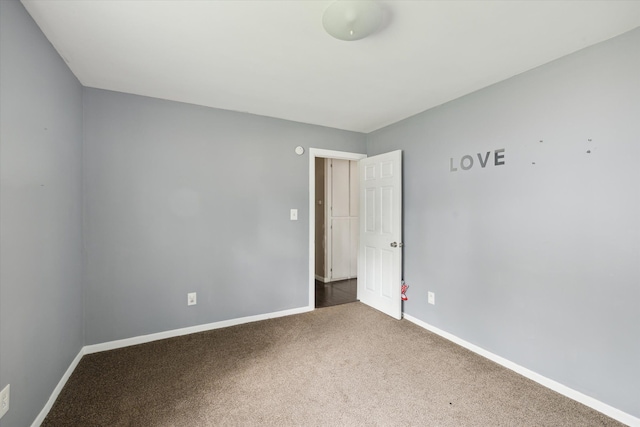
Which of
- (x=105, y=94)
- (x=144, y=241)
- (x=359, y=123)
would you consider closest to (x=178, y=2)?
(x=105, y=94)

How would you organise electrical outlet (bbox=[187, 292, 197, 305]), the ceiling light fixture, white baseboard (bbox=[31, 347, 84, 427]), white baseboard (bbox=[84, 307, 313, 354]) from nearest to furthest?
the ceiling light fixture < white baseboard (bbox=[31, 347, 84, 427]) < white baseboard (bbox=[84, 307, 313, 354]) < electrical outlet (bbox=[187, 292, 197, 305])

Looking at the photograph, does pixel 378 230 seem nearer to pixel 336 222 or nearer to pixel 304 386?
pixel 336 222

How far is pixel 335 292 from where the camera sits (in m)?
4.34

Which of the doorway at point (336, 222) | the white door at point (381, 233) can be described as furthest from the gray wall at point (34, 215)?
the doorway at point (336, 222)

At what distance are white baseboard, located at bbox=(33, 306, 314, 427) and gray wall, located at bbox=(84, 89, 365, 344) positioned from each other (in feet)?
0.18

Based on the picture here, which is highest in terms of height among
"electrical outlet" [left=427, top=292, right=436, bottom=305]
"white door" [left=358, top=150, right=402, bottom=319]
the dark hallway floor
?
"white door" [left=358, top=150, right=402, bottom=319]

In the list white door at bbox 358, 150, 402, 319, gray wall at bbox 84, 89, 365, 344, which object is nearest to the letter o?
white door at bbox 358, 150, 402, 319

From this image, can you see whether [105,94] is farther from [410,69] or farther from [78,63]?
[410,69]

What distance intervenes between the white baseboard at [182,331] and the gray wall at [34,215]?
0.94ft

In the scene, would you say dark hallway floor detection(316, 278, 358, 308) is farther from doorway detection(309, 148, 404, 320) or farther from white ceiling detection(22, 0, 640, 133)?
white ceiling detection(22, 0, 640, 133)

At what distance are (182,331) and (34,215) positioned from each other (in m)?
1.74

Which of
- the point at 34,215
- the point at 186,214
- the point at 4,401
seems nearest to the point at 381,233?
the point at 186,214

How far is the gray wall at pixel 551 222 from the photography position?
1703 mm

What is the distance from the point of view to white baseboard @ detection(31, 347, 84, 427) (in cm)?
164
